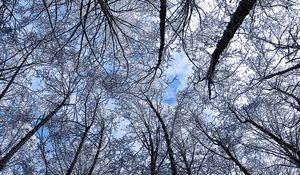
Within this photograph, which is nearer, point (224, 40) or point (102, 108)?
point (224, 40)

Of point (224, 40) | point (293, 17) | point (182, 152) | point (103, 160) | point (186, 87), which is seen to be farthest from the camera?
point (186, 87)

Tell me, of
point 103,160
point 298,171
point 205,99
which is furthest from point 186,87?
point 298,171

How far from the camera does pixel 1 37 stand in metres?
7.94

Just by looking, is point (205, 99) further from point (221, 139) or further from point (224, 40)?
point (224, 40)

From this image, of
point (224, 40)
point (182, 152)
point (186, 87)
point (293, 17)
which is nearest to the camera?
point (224, 40)

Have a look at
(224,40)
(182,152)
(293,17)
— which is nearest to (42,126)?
(182,152)

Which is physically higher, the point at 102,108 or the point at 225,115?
the point at 102,108

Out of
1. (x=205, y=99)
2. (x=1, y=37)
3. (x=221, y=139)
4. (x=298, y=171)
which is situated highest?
(x=1, y=37)

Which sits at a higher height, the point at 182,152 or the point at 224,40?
the point at 182,152

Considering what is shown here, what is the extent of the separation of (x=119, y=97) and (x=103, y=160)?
6.61 feet

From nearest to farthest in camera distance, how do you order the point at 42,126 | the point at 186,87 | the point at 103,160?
the point at 42,126 < the point at 103,160 < the point at 186,87

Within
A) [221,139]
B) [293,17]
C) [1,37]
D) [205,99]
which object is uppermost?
[1,37]

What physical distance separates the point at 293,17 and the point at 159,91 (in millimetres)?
4763

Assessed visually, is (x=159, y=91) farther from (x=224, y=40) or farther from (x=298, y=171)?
(x=224, y=40)
